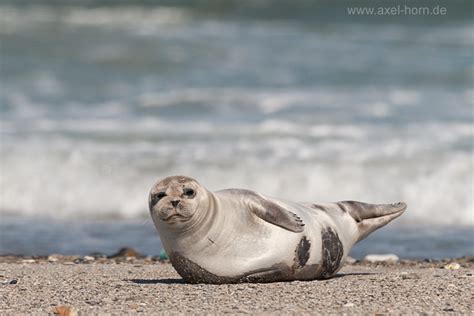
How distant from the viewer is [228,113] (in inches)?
569

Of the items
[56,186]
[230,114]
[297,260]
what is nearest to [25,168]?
[56,186]

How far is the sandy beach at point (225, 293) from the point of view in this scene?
17.0 feet

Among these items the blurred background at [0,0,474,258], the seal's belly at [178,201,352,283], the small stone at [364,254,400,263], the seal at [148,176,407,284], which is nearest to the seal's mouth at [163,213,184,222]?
the seal at [148,176,407,284]

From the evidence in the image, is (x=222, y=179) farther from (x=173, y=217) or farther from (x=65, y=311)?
(x=65, y=311)

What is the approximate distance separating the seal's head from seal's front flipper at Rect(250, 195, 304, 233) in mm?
381

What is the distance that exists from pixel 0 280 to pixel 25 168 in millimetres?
5321

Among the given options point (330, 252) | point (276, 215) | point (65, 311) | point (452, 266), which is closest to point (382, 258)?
point (452, 266)

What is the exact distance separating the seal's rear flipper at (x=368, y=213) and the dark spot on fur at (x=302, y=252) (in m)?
0.73

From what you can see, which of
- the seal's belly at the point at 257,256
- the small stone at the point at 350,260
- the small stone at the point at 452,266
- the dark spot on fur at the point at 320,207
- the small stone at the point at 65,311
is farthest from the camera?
the small stone at the point at 350,260

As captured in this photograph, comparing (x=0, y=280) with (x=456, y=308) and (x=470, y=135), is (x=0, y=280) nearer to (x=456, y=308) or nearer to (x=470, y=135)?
(x=456, y=308)

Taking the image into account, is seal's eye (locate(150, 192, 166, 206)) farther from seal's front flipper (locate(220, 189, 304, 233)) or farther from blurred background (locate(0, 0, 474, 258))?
blurred background (locate(0, 0, 474, 258))

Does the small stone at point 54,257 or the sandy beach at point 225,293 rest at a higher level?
the small stone at point 54,257

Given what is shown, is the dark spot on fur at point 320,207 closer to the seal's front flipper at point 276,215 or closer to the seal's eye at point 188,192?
the seal's front flipper at point 276,215

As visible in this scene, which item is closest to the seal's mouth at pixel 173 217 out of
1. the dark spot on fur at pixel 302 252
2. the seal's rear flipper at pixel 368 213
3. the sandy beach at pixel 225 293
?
the sandy beach at pixel 225 293
